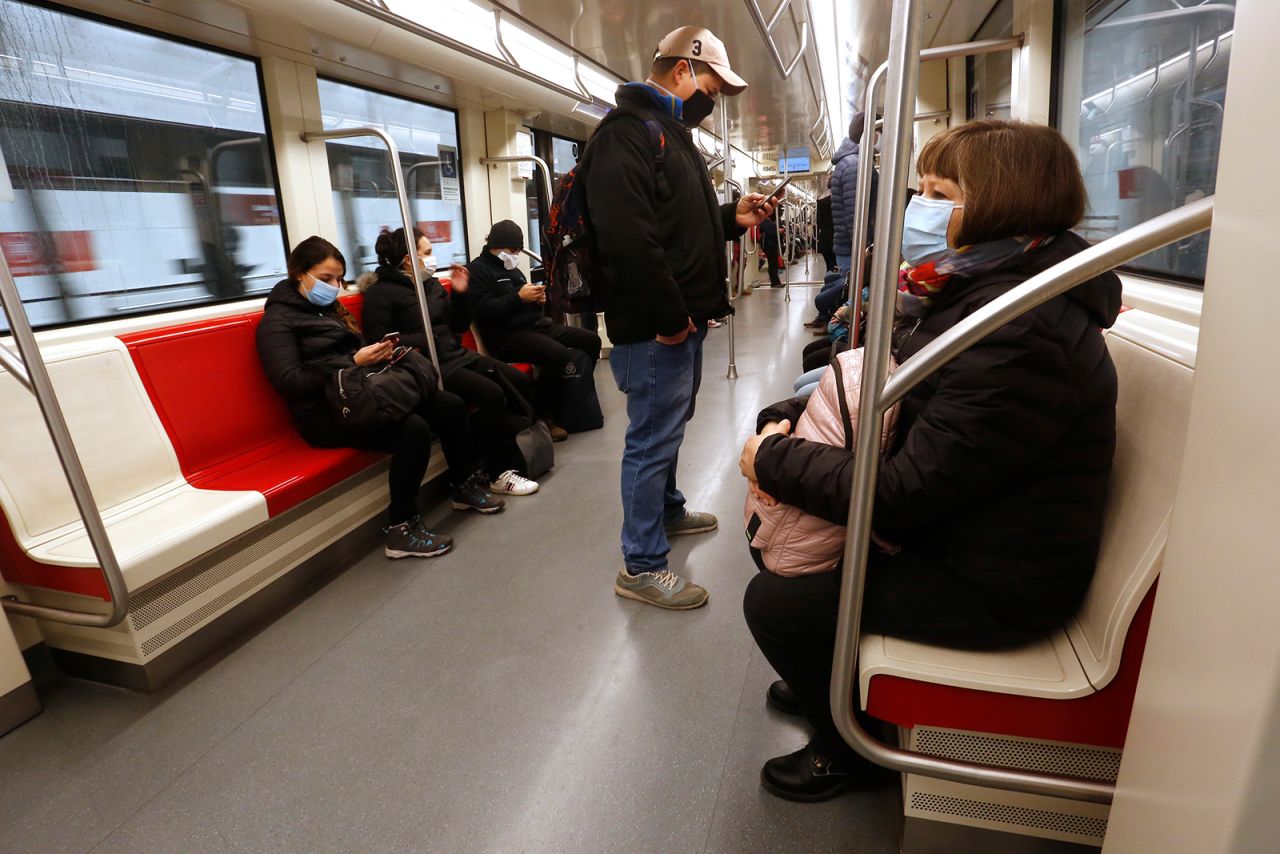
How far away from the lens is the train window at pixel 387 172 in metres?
4.58

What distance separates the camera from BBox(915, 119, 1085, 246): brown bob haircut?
123cm

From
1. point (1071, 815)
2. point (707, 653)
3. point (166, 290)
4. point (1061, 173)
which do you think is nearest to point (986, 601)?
point (1071, 815)

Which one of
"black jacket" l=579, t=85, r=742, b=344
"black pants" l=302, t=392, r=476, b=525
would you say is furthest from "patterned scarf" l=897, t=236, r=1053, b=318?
"black pants" l=302, t=392, r=476, b=525

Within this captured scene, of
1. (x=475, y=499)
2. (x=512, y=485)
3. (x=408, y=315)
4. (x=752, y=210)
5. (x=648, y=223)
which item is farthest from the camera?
(x=408, y=315)

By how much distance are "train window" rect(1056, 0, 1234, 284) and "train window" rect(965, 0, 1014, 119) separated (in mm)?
1256

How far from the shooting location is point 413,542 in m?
3.13

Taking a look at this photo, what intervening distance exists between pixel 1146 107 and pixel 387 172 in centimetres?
422

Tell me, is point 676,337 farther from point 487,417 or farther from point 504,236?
point 504,236

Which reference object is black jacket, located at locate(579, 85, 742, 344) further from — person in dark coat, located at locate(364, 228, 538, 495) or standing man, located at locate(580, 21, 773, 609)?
person in dark coat, located at locate(364, 228, 538, 495)

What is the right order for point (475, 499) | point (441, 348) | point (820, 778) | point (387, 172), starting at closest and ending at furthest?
point (820, 778), point (475, 499), point (441, 348), point (387, 172)

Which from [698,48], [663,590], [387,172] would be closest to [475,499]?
[663,590]

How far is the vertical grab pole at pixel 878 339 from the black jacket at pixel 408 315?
2.92 m

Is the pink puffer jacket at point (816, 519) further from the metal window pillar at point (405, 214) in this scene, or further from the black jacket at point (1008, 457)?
the metal window pillar at point (405, 214)

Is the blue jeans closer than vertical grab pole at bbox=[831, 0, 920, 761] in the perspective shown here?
No
